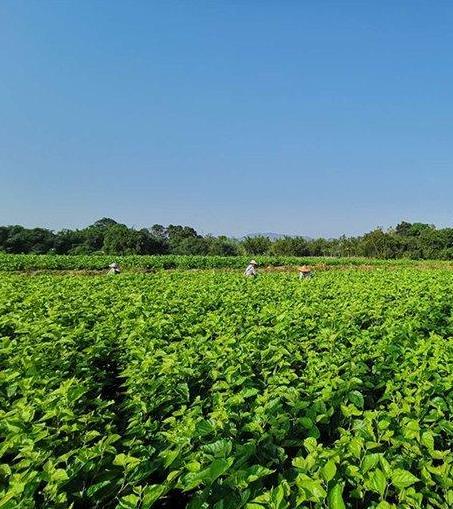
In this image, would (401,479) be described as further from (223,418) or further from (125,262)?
(125,262)

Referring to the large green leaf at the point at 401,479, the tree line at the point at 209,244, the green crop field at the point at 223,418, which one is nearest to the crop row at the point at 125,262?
the tree line at the point at 209,244

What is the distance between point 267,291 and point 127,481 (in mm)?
7635

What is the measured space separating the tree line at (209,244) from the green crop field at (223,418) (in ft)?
216

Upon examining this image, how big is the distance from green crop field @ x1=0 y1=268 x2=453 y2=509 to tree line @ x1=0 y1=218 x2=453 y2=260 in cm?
6594

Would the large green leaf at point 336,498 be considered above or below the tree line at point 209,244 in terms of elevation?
below

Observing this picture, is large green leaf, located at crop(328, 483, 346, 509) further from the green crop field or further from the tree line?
the tree line

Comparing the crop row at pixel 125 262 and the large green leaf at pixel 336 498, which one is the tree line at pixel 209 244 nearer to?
the crop row at pixel 125 262

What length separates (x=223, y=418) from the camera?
101 inches

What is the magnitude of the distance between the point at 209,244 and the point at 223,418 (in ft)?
287

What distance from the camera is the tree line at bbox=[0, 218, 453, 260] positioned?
72.9 metres

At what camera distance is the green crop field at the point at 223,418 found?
75.2 inches

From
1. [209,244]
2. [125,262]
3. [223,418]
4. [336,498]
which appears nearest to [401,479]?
[336,498]

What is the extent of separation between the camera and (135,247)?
72.5 m

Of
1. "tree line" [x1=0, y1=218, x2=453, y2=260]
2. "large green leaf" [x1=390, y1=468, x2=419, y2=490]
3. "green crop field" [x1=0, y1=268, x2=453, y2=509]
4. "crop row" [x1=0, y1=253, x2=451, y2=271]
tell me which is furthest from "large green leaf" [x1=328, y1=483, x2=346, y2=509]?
"tree line" [x1=0, y1=218, x2=453, y2=260]
